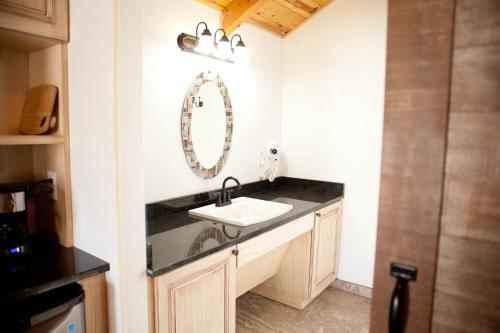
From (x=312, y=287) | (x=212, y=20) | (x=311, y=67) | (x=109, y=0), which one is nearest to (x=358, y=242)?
(x=312, y=287)

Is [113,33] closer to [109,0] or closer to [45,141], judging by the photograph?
[109,0]

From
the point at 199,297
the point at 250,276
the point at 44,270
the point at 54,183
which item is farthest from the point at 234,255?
the point at 54,183

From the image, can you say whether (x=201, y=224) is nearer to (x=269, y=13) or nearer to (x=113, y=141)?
(x=113, y=141)

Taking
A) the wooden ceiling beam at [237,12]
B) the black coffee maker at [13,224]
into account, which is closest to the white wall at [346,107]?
the wooden ceiling beam at [237,12]

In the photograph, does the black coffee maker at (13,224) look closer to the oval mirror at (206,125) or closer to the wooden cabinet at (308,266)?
the oval mirror at (206,125)

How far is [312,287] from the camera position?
2574 mm

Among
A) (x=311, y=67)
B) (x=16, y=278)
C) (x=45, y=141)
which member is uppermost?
(x=311, y=67)

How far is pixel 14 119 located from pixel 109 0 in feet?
2.87

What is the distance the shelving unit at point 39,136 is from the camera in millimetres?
1420

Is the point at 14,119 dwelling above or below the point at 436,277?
above

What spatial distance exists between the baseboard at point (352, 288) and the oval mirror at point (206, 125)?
1574mm

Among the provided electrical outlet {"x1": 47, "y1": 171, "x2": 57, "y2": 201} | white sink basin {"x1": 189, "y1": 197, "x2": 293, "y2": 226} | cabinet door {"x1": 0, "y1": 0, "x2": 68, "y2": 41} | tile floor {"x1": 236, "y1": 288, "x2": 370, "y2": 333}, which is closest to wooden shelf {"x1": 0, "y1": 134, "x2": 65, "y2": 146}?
electrical outlet {"x1": 47, "y1": 171, "x2": 57, "y2": 201}

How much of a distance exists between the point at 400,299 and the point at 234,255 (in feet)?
3.88

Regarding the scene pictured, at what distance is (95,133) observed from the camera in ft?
4.15
